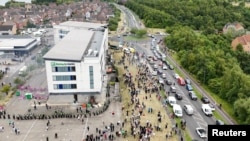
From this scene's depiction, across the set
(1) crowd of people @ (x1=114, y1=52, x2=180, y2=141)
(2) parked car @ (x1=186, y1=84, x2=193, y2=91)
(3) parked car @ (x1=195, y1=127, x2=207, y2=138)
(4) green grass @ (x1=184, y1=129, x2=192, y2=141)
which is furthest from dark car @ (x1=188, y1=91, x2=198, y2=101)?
(4) green grass @ (x1=184, y1=129, x2=192, y2=141)

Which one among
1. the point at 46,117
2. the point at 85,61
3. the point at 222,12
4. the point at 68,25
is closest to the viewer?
the point at 46,117

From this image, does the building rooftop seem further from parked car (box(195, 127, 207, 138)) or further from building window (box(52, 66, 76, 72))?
parked car (box(195, 127, 207, 138))

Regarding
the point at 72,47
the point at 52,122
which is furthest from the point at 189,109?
the point at 72,47

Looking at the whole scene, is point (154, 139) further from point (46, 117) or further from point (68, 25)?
point (68, 25)

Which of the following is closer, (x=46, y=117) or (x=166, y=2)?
(x=46, y=117)

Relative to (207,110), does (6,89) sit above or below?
above

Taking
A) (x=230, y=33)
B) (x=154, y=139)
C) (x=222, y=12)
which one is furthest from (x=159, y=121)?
(x=222, y=12)

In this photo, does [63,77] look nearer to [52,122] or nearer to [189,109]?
[52,122]
